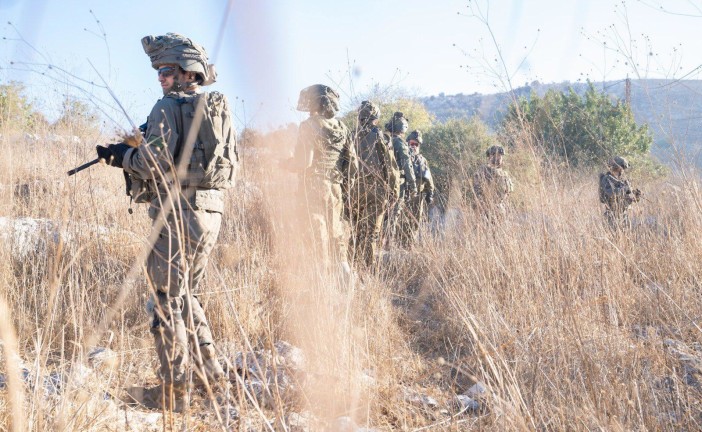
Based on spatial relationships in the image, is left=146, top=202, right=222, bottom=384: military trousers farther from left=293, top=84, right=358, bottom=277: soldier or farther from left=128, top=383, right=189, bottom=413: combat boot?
left=293, top=84, right=358, bottom=277: soldier

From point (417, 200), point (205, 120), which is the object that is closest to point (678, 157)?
point (205, 120)

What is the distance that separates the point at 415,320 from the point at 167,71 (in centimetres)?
239

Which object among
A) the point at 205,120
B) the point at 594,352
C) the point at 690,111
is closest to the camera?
the point at 594,352

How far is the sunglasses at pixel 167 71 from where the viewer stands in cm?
245

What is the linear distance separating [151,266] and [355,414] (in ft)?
3.33

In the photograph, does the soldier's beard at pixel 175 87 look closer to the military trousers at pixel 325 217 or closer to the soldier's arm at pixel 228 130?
the soldier's arm at pixel 228 130

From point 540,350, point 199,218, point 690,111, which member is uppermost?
point 690,111

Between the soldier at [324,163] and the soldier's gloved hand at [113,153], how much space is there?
6.32 ft

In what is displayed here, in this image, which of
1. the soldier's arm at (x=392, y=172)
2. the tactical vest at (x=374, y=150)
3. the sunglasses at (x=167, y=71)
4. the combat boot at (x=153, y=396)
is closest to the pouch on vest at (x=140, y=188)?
the sunglasses at (x=167, y=71)

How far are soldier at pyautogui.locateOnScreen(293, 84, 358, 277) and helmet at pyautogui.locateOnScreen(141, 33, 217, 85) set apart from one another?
1801 millimetres

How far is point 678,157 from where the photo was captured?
3.13 meters

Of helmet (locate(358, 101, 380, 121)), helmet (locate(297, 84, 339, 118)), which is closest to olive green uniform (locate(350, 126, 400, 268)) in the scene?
helmet (locate(358, 101, 380, 121))

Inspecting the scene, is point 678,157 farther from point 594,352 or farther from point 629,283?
point 594,352

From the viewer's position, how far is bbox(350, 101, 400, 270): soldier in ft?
16.9
